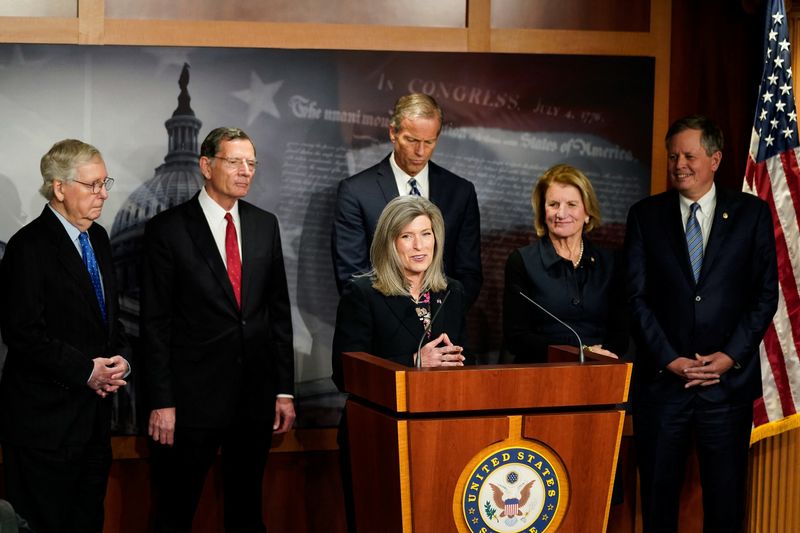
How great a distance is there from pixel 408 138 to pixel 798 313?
1.86 metres

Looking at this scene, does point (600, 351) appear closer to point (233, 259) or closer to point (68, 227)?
point (233, 259)

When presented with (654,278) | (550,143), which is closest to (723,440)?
(654,278)

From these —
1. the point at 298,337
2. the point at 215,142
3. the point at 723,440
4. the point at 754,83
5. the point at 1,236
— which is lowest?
the point at 723,440

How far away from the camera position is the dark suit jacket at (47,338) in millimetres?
3875

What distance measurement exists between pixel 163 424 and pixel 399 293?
1.19 metres

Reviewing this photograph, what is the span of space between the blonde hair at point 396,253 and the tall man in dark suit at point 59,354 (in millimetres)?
1093

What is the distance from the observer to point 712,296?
4.36 metres

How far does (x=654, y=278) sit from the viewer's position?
176 inches

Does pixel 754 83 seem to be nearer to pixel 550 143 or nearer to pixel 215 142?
pixel 550 143

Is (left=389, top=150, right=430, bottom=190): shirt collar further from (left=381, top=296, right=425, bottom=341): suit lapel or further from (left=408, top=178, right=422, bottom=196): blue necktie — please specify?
(left=381, top=296, right=425, bottom=341): suit lapel

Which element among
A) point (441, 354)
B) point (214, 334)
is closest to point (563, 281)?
point (441, 354)

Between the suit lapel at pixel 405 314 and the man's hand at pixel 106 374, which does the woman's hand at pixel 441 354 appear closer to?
the suit lapel at pixel 405 314

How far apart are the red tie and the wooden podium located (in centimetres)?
132

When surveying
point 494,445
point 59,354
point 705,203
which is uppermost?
point 705,203
